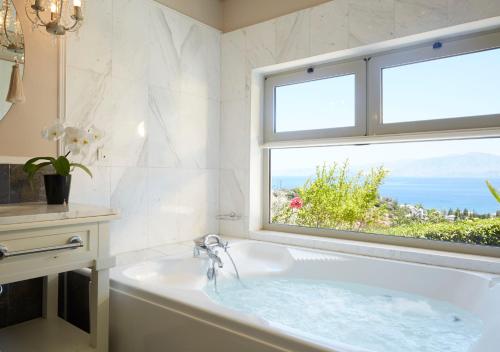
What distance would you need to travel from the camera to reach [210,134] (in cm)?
285

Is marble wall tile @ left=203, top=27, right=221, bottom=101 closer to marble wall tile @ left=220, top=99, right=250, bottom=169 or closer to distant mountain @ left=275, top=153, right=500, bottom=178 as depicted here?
marble wall tile @ left=220, top=99, right=250, bottom=169

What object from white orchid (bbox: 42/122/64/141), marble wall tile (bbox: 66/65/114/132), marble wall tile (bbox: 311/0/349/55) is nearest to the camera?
white orchid (bbox: 42/122/64/141)

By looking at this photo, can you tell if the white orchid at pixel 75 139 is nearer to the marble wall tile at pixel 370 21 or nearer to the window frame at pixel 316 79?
the window frame at pixel 316 79

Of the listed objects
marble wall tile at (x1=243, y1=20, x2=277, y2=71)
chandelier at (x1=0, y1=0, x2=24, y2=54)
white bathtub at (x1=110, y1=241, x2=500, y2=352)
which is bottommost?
white bathtub at (x1=110, y1=241, x2=500, y2=352)

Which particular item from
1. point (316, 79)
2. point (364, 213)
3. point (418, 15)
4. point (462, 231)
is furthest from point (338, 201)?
point (418, 15)

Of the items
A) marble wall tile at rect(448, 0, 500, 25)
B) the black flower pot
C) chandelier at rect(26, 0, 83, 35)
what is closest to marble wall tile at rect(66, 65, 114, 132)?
chandelier at rect(26, 0, 83, 35)

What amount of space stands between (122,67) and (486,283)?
92.2 inches

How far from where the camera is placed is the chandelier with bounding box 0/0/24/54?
65.9 inches

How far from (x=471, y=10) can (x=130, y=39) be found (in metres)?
1.99

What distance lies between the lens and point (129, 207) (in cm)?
227

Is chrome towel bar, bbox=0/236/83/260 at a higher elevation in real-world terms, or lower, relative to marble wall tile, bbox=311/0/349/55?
lower

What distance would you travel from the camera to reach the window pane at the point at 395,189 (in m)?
2.06

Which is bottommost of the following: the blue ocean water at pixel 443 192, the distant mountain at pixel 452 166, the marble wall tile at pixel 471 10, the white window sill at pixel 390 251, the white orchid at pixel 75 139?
the white window sill at pixel 390 251

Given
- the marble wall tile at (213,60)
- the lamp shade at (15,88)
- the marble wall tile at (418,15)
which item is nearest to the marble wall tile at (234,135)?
the marble wall tile at (213,60)
